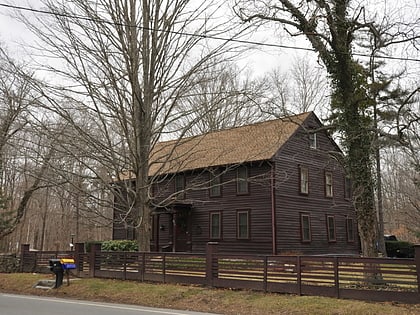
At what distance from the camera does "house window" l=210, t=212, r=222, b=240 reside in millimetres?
24547

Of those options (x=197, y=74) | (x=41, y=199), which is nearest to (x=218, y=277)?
(x=197, y=74)

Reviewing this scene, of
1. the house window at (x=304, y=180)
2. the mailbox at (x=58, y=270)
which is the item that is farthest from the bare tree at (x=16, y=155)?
the house window at (x=304, y=180)

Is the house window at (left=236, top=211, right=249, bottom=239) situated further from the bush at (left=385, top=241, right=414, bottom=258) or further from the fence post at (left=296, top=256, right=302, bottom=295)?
the bush at (left=385, top=241, right=414, bottom=258)

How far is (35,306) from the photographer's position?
1179 cm

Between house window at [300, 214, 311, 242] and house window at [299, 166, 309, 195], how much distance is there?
1.38 m

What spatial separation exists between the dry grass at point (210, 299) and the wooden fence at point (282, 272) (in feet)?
1.14

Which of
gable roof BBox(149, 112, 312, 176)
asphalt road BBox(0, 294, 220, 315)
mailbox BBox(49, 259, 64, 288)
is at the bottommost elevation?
asphalt road BBox(0, 294, 220, 315)

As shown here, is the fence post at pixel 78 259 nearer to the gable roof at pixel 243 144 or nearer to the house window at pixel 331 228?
the gable roof at pixel 243 144

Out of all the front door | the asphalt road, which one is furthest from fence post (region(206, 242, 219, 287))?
the front door

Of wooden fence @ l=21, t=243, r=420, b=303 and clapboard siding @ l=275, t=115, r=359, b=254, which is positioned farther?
clapboard siding @ l=275, t=115, r=359, b=254

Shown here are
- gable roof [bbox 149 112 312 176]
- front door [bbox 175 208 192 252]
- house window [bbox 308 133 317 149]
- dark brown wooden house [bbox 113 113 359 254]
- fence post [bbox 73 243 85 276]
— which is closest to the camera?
fence post [bbox 73 243 85 276]

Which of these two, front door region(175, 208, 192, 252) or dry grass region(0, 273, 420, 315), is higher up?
front door region(175, 208, 192, 252)

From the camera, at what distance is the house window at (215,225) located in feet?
80.5

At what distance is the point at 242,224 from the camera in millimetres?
23656
